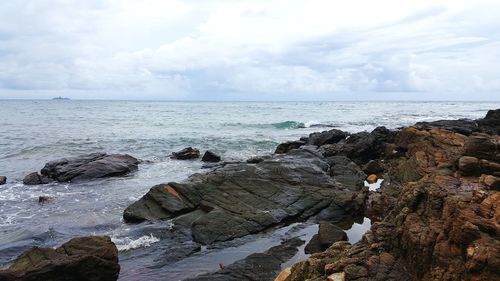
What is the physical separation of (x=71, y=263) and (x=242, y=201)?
7176mm

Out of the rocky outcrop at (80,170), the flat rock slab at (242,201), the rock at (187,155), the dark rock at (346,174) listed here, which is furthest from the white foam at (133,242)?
the rock at (187,155)

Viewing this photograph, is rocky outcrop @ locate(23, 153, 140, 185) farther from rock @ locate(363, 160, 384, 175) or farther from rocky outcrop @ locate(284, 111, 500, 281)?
rocky outcrop @ locate(284, 111, 500, 281)

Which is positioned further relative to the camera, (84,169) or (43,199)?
(84,169)

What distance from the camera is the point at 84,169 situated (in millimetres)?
24859

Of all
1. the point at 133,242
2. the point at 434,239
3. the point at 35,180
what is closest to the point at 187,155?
the point at 35,180

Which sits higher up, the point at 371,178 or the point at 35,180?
the point at 371,178

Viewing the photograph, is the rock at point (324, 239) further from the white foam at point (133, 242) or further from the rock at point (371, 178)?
the rock at point (371, 178)

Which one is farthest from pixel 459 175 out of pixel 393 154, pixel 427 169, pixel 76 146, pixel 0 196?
pixel 76 146

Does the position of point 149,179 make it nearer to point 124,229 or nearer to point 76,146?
point 124,229

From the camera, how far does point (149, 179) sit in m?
24.4

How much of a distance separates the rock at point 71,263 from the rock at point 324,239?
5265mm

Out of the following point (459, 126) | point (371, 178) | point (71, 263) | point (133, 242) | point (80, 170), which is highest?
point (459, 126)

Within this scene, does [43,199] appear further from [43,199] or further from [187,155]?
[187,155]

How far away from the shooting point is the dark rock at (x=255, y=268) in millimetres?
10266
